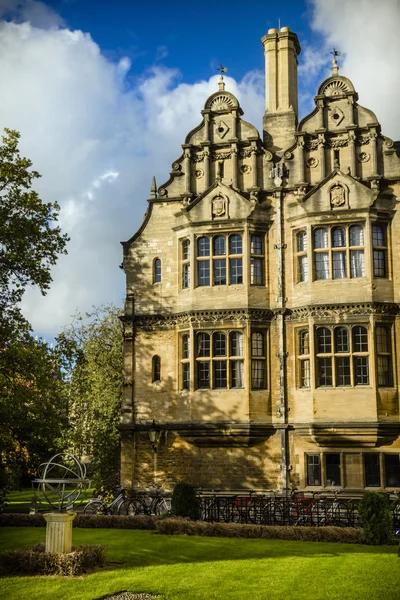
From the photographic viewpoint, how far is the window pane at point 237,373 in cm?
2926

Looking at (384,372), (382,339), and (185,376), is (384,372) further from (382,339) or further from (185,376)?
(185,376)

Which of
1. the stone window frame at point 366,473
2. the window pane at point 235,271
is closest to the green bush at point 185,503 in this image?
the stone window frame at point 366,473

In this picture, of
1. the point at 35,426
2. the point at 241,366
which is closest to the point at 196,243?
the point at 241,366

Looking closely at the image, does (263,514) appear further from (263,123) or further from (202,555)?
(263,123)

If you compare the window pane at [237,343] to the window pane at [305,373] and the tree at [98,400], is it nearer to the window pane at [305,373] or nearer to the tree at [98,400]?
the window pane at [305,373]

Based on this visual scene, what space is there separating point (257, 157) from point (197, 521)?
49.3ft

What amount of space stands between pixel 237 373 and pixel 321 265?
5.32m

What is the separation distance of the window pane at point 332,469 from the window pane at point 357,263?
22.6 feet

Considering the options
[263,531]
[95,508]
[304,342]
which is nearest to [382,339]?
[304,342]

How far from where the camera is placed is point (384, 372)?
28156 mm

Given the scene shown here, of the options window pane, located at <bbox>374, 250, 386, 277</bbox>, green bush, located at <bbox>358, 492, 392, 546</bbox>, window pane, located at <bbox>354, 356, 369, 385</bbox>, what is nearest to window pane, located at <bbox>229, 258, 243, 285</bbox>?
window pane, located at <bbox>374, 250, 386, 277</bbox>

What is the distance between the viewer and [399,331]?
28.2 meters

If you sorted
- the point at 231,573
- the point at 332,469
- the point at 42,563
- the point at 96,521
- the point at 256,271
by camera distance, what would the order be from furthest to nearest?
1. the point at 256,271
2. the point at 332,469
3. the point at 96,521
4. the point at 42,563
5. the point at 231,573

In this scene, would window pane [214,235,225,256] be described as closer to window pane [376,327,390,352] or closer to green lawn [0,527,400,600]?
window pane [376,327,390,352]
